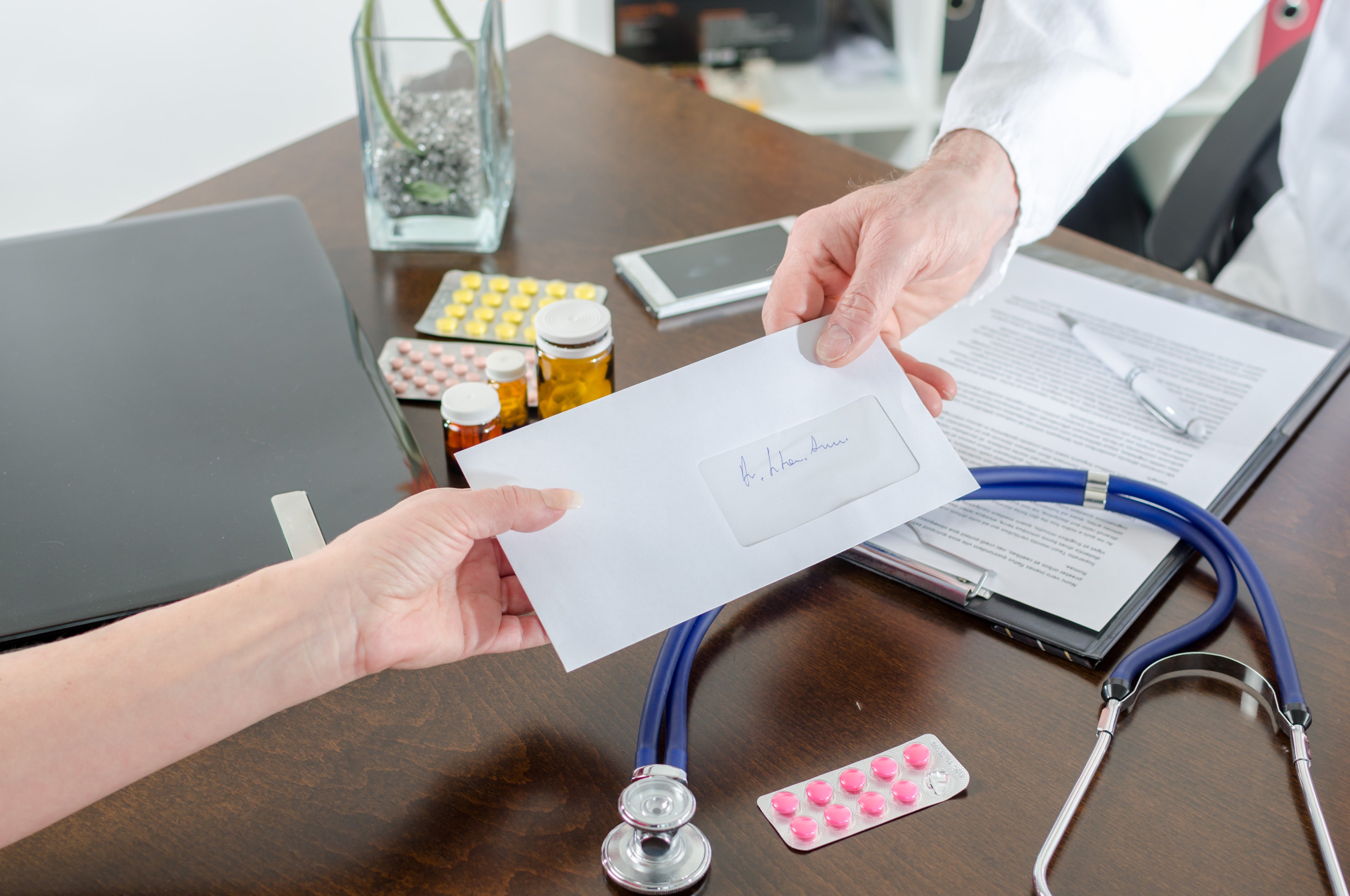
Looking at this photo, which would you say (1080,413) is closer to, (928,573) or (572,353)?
(928,573)

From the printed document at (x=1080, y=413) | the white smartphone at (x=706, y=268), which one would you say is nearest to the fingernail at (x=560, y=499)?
the printed document at (x=1080, y=413)

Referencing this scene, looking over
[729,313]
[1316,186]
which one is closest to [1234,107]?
[1316,186]

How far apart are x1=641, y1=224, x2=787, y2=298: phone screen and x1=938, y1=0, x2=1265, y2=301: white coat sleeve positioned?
0.18 meters

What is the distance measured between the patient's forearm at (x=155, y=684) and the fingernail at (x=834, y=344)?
0.31 meters

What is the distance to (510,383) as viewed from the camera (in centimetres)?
70

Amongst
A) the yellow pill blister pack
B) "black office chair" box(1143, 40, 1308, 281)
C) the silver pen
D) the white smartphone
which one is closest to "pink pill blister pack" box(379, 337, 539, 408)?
the yellow pill blister pack

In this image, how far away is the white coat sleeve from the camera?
826 mm

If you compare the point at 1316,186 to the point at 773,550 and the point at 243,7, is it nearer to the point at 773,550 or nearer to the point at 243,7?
the point at 773,550

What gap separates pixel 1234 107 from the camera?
123 centimetres

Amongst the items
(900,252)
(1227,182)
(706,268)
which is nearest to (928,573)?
(900,252)

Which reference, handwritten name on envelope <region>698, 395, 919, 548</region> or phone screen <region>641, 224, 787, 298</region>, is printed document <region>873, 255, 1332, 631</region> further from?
phone screen <region>641, 224, 787, 298</region>

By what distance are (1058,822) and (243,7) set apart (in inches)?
74.8

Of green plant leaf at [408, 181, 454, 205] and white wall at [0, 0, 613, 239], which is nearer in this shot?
green plant leaf at [408, 181, 454, 205]

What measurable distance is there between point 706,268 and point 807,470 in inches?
15.1
